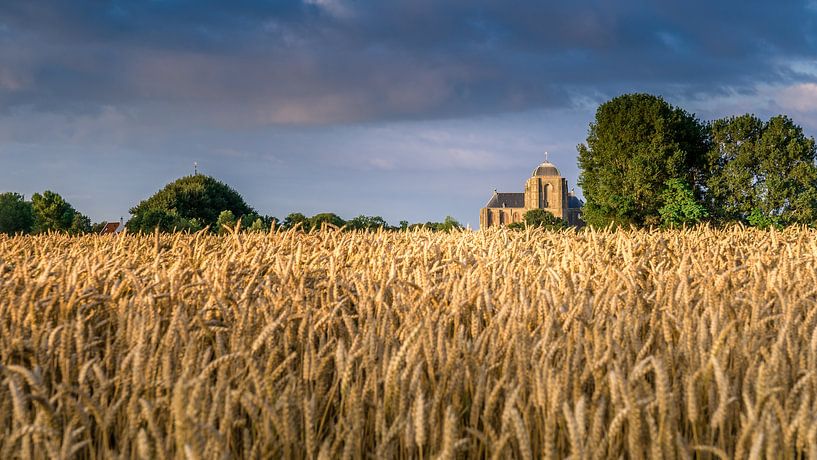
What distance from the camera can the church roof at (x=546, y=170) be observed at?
14675 cm

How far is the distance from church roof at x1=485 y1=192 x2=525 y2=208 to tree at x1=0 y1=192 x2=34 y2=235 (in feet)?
329

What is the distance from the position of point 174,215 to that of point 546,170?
385 ft

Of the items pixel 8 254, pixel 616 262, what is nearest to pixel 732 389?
pixel 616 262

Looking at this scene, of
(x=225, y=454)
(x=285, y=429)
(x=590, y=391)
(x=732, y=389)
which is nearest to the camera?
(x=225, y=454)

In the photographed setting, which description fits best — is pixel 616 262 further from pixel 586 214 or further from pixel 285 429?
pixel 586 214

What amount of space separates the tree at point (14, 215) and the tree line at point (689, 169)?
1490 inches

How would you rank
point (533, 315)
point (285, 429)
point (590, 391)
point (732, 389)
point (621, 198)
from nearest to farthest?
point (285, 429), point (732, 389), point (590, 391), point (533, 315), point (621, 198)

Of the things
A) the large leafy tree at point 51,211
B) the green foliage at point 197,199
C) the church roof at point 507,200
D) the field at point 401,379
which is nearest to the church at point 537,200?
the church roof at point 507,200

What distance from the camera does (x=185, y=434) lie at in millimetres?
2023

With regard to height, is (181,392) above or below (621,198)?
below

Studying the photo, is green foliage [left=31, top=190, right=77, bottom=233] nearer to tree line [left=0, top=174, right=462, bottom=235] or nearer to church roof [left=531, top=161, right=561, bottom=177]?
tree line [left=0, top=174, right=462, bottom=235]

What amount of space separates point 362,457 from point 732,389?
4.70ft

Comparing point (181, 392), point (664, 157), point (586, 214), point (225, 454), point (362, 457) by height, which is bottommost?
point (362, 457)

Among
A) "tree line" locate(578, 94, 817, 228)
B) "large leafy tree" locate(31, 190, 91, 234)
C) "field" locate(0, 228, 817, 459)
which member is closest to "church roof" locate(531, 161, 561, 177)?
"tree line" locate(578, 94, 817, 228)
